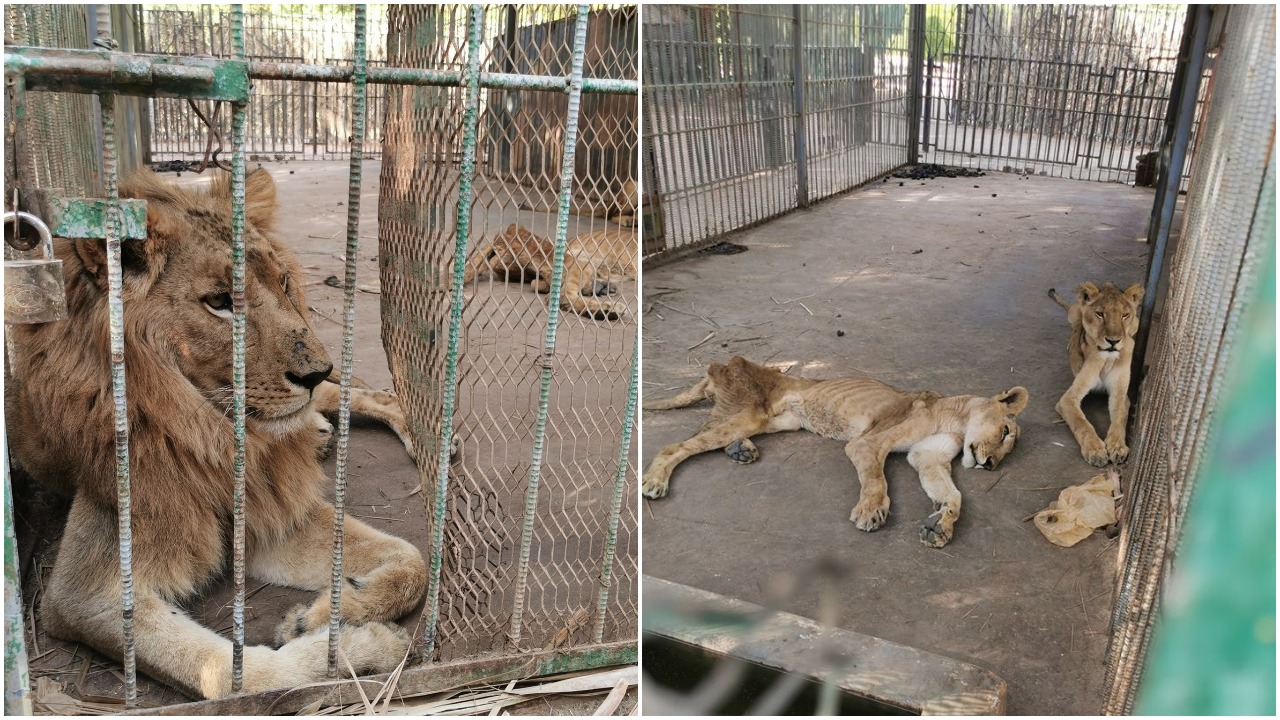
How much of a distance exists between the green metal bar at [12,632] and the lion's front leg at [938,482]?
122 inches

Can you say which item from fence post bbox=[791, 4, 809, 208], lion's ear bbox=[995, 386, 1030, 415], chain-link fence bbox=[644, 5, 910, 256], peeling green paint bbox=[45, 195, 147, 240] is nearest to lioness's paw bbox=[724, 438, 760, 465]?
lion's ear bbox=[995, 386, 1030, 415]

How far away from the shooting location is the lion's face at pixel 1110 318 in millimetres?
4840

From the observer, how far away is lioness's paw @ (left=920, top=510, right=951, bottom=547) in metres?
3.92

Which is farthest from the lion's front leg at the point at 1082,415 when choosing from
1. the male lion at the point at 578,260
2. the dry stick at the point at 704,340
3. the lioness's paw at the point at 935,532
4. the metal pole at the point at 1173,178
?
the male lion at the point at 578,260

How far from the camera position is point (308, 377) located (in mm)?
2840

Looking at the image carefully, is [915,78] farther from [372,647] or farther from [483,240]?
[372,647]

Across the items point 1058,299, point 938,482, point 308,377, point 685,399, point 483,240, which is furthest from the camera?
point 1058,299

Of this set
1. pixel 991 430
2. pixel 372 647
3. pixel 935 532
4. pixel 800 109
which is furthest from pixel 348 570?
pixel 800 109

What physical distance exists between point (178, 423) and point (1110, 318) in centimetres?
419

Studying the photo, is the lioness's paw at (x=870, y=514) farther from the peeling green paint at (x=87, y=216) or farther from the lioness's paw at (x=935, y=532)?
the peeling green paint at (x=87, y=216)

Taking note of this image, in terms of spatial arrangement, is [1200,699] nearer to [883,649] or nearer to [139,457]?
[883,649]

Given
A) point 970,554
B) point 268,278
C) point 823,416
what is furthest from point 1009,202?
point 268,278

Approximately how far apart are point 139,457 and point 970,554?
2959mm

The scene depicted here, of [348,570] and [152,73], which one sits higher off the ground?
[152,73]
